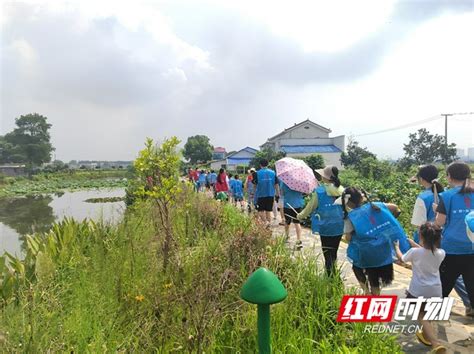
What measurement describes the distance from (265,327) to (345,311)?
3.99 feet

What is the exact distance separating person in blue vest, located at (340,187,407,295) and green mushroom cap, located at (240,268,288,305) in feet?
5.63

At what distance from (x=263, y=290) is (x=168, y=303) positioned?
1.36 metres

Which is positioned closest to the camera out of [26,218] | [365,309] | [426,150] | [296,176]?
[365,309]

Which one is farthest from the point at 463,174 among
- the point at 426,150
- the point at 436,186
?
the point at 426,150

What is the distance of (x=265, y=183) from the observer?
23.2 ft

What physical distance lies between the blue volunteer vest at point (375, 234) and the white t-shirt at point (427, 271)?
268 mm

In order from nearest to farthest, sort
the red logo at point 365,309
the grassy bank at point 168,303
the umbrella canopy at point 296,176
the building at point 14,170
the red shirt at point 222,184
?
the grassy bank at point 168,303 → the red logo at point 365,309 → the umbrella canopy at point 296,176 → the red shirt at point 222,184 → the building at point 14,170

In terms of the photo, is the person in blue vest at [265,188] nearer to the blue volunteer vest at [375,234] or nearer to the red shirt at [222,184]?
the red shirt at [222,184]

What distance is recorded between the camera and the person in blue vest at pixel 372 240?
3.07 meters

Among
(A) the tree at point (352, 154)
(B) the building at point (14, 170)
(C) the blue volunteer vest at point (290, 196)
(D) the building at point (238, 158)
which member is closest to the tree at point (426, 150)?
(A) the tree at point (352, 154)

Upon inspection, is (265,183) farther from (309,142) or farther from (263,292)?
(309,142)

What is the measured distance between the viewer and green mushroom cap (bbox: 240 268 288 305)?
1.62m

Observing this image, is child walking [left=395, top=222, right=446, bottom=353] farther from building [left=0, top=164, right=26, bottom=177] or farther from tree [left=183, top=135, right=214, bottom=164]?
building [left=0, top=164, right=26, bottom=177]

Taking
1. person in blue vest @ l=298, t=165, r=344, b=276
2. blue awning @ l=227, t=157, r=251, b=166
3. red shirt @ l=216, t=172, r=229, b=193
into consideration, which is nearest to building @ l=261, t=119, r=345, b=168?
blue awning @ l=227, t=157, r=251, b=166
